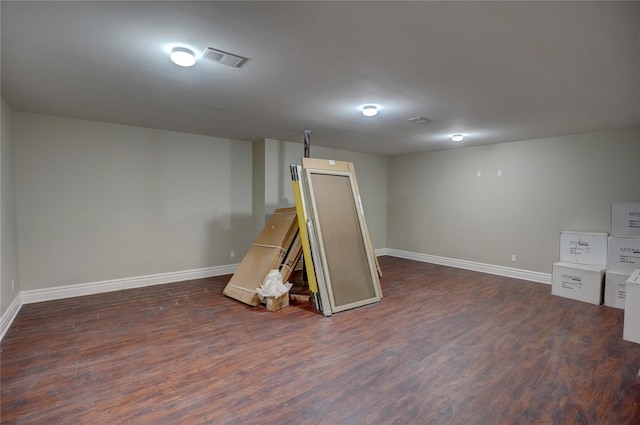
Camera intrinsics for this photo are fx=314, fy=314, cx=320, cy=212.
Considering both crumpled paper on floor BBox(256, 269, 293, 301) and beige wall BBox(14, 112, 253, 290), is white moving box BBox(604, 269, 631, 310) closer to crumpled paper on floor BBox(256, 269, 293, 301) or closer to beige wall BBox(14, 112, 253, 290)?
crumpled paper on floor BBox(256, 269, 293, 301)

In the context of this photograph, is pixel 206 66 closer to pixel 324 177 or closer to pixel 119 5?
pixel 119 5

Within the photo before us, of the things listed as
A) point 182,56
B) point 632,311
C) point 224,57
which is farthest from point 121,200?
point 632,311

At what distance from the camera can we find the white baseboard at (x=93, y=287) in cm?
359

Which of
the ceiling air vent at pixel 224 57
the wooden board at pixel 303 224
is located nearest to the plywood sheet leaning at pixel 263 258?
the wooden board at pixel 303 224

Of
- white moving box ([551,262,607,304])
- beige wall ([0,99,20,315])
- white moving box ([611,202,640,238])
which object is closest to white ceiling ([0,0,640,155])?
beige wall ([0,99,20,315])

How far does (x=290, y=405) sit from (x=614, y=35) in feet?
10.7

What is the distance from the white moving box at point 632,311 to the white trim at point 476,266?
88.8 inches

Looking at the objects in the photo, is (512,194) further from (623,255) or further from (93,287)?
(93,287)

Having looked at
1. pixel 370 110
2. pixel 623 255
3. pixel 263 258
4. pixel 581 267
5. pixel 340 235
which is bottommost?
pixel 581 267

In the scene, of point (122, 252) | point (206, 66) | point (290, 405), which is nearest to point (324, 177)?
point (206, 66)

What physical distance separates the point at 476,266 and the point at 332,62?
529 cm

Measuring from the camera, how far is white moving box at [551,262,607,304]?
4.28 meters

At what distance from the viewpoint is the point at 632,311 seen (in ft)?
10.0

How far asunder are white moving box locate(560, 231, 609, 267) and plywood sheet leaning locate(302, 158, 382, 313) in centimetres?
305
